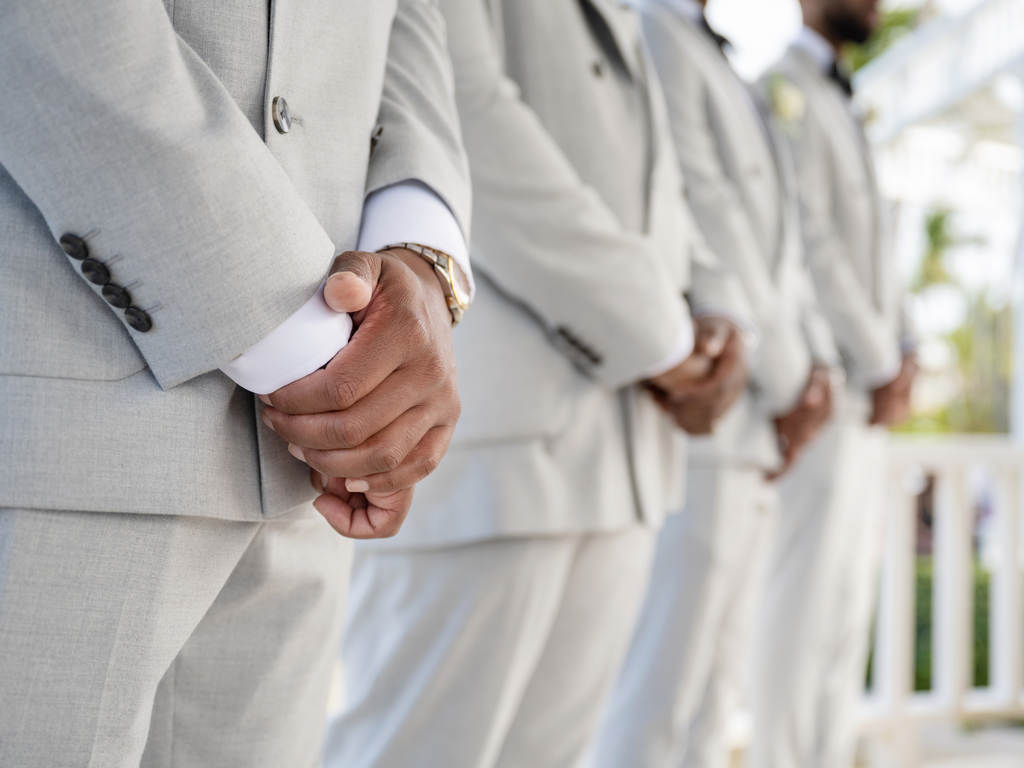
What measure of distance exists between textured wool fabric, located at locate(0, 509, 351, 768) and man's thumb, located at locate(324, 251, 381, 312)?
0.16 m

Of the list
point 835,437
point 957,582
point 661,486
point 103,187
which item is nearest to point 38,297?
point 103,187

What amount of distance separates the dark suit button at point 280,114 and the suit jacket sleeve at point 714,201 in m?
1.31

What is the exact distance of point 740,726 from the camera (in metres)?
2.94

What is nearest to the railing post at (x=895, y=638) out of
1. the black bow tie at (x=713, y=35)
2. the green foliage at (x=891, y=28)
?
the black bow tie at (x=713, y=35)

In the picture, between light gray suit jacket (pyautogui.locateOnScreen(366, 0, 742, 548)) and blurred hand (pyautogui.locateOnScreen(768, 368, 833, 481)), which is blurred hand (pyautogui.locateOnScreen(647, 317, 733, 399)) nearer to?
light gray suit jacket (pyautogui.locateOnScreen(366, 0, 742, 548))

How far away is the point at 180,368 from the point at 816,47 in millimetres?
2430

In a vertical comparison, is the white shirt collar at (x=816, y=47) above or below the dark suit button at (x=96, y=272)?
below

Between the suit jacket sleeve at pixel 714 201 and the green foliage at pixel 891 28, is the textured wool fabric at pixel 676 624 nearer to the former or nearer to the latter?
the suit jacket sleeve at pixel 714 201

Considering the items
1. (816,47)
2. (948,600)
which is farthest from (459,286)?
(948,600)

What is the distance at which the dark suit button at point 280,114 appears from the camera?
2.31ft

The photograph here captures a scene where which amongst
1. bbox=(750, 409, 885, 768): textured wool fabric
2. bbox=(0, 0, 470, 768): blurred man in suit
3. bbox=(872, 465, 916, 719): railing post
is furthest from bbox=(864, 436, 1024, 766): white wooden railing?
bbox=(0, 0, 470, 768): blurred man in suit

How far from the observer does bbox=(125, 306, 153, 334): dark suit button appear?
625 millimetres

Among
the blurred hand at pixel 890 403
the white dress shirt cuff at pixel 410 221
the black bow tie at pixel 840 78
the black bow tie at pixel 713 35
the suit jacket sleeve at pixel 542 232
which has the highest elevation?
the white dress shirt cuff at pixel 410 221

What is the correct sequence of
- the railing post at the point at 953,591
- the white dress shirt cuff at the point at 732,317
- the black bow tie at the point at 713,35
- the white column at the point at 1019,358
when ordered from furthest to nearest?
1. the white column at the point at 1019,358
2. the railing post at the point at 953,591
3. the black bow tie at the point at 713,35
4. the white dress shirt cuff at the point at 732,317
